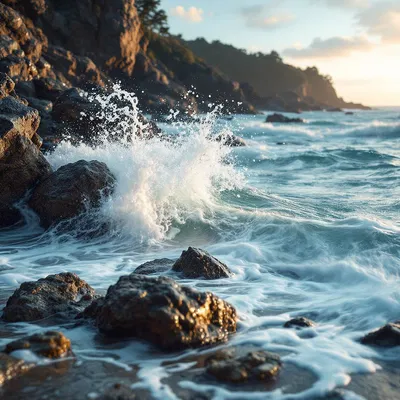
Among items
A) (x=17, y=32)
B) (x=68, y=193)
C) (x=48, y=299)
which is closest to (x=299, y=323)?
(x=48, y=299)

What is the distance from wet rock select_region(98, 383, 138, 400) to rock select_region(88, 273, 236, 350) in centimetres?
51

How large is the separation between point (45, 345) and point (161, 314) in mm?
697

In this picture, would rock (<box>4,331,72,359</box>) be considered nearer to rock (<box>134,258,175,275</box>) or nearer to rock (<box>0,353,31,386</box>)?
rock (<box>0,353,31,386</box>)

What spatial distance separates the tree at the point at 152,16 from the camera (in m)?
55.4

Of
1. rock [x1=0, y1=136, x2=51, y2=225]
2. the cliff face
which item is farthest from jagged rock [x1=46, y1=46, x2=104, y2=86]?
the cliff face

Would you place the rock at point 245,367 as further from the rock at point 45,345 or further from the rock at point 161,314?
the rock at point 45,345

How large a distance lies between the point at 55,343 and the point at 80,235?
3678 millimetres

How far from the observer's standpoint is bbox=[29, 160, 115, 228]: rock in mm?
6699

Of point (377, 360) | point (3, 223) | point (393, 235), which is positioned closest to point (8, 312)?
point (377, 360)

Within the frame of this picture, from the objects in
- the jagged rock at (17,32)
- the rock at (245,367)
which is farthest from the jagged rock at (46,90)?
the rock at (245,367)

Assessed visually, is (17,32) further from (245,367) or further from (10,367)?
(245,367)

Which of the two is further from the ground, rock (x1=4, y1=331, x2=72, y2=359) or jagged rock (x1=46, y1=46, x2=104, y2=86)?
jagged rock (x1=46, y1=46, x2=104, y2=86)

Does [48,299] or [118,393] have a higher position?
[48,299]

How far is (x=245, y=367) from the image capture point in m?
2.78
